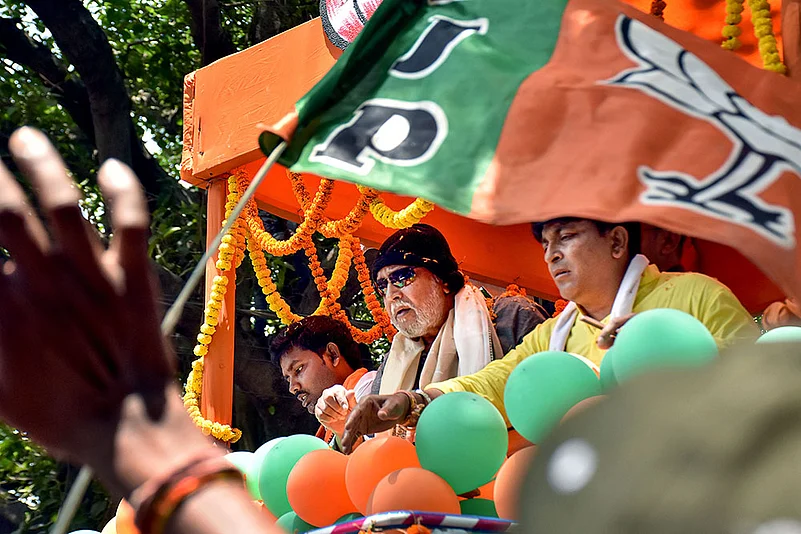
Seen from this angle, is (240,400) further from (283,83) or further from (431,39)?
(431,39)

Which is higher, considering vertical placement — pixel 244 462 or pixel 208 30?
pixel 208 30

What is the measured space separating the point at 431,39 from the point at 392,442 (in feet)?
3.30

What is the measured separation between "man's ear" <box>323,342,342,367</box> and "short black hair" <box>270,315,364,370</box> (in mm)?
12

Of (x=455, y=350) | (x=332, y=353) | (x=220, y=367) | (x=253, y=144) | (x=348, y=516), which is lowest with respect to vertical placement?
(x=332, y=353)

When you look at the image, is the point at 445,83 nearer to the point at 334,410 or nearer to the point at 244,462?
the point at 334,410

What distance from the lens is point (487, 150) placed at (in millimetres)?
2344

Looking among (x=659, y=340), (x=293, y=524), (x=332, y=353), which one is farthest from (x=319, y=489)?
(x=332, y=353)

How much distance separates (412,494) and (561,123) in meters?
0.90

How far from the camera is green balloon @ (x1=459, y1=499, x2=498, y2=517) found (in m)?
2.40

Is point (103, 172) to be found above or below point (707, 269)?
above

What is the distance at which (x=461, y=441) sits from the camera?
7.55 ft

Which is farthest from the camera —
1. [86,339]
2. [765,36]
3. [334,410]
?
[334,410]

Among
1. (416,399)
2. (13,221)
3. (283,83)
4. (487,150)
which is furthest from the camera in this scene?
(283,83)

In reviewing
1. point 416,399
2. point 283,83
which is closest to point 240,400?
point 283,83
